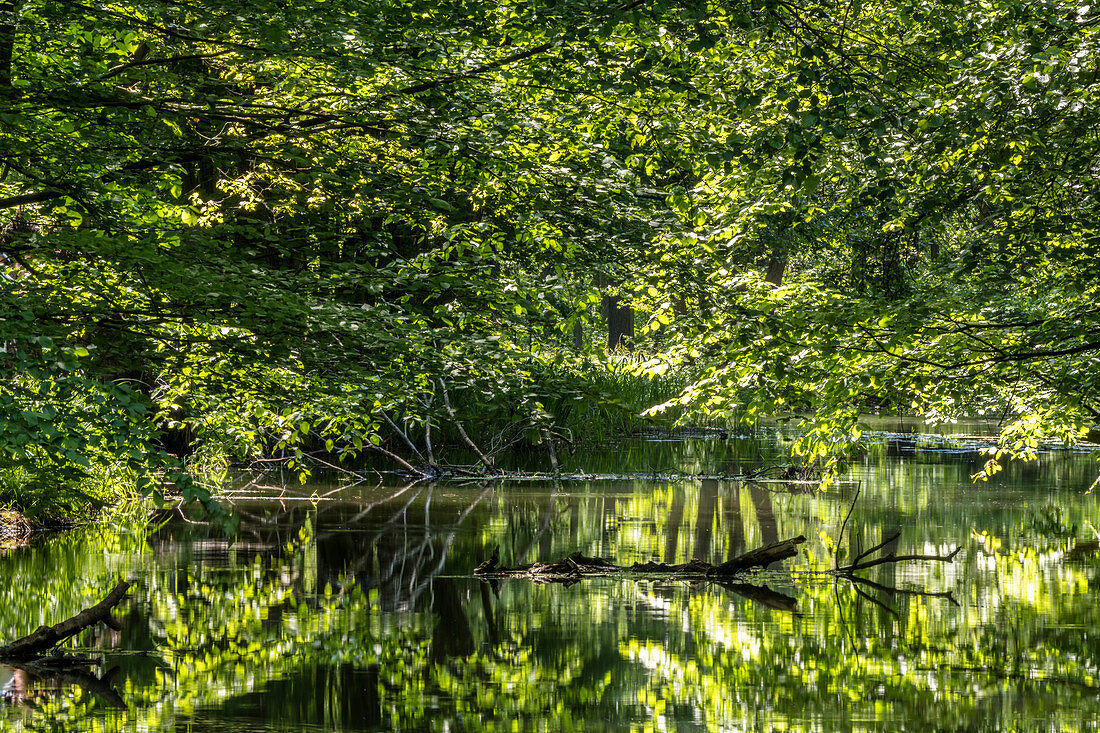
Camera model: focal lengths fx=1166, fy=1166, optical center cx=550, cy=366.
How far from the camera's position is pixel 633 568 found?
10609 mm

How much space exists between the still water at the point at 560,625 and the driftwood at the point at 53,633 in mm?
275

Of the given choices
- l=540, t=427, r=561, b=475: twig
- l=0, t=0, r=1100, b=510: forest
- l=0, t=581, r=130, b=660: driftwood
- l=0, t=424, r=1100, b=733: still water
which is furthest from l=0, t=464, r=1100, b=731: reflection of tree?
l=540, t=427, r=561, b=475: twig

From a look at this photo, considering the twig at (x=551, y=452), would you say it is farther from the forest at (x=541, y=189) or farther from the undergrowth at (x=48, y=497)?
the undergrowth at (x=48, y=497)

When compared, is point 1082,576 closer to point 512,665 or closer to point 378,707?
point 512,665

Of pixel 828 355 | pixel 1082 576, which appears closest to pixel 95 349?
pixel 828 355

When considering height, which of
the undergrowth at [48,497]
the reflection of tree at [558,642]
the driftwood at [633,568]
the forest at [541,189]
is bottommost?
the reflection of tree at [558,642]

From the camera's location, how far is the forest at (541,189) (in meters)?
7.86

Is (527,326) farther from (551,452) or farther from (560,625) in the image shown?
(551,452)

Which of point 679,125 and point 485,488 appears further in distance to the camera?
point 485,488

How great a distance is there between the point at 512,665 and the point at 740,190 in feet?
18.4

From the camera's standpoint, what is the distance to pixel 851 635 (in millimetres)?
8344

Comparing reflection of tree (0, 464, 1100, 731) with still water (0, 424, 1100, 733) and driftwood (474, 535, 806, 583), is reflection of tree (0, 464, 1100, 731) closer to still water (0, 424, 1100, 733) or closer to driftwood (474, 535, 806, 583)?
still water (0, 424, 1100, 733)

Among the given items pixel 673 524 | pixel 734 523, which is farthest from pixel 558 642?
pixel 734 523

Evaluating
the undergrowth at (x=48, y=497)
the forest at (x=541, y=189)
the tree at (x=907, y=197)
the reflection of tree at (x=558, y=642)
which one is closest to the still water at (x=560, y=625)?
Result: the reflection of tree at (x=558, y=642)
